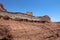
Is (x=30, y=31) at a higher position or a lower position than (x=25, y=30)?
lower

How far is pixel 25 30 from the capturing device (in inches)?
814

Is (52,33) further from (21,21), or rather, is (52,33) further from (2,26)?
(2,26)

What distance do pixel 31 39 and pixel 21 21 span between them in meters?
4.02

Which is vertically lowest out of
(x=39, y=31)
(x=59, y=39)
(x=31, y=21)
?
(x=59, y=39)

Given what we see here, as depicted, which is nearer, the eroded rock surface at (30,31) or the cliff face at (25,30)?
the cliff face at (25,30)

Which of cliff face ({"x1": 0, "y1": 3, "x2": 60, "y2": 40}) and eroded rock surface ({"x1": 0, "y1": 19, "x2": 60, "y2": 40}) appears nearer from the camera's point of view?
cliff face ({"x1": 0, "y1": 3, "x2": 60, "y2": 40})

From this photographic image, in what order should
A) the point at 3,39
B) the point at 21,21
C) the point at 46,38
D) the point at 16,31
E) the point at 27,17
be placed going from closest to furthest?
the point at 3,39
the point at 16,31
the point at 46,38
the point at 21,21
the point at 27,17

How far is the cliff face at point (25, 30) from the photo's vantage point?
1908 centimetres

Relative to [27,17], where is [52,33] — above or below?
below

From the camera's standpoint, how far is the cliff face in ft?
62.6

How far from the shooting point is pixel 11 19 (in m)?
22.2

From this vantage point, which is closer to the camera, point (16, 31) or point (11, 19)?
point (16, 31)

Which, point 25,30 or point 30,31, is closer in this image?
point 25,30

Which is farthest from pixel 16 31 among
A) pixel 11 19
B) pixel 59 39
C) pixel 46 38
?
pixel 59 39
